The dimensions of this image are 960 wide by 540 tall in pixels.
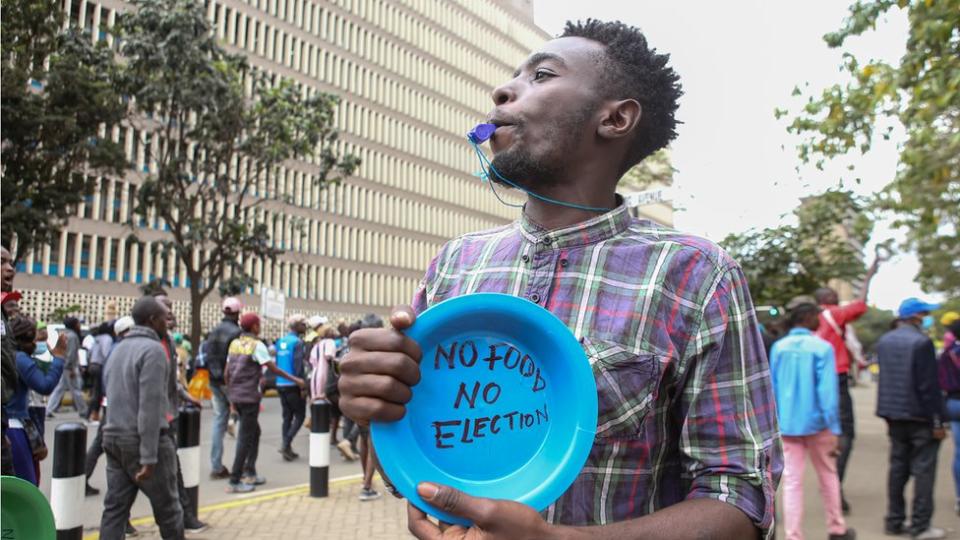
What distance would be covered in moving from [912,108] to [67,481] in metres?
9.06

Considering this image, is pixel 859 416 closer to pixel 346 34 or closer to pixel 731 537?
pixel 731 537

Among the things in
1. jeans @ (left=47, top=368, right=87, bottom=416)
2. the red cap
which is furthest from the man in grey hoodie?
jeans @ (left=47, top=368, right=87, bottom=416)

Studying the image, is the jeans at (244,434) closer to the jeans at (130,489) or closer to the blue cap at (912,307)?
the jeans at (130,489)

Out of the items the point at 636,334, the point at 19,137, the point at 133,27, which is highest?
the point at 133,27

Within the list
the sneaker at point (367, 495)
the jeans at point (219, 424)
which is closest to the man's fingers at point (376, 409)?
the sneaker at point (367, 495)

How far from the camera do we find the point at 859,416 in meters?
21.7

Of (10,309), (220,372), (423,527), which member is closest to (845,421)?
(220,372)

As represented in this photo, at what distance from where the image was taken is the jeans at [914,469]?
22.5 feet

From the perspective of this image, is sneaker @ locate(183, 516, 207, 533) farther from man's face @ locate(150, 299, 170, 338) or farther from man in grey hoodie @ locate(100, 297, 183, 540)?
man's face @ locate(150, 299, 170, 338)

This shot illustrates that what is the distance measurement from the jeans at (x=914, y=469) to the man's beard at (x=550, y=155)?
21.7ft

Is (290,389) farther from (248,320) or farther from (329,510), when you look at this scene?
(329,510)

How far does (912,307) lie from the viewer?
7113 millimetres

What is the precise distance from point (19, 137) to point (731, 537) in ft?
66.2

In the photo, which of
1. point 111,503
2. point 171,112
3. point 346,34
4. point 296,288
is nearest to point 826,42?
→ point 111,503
